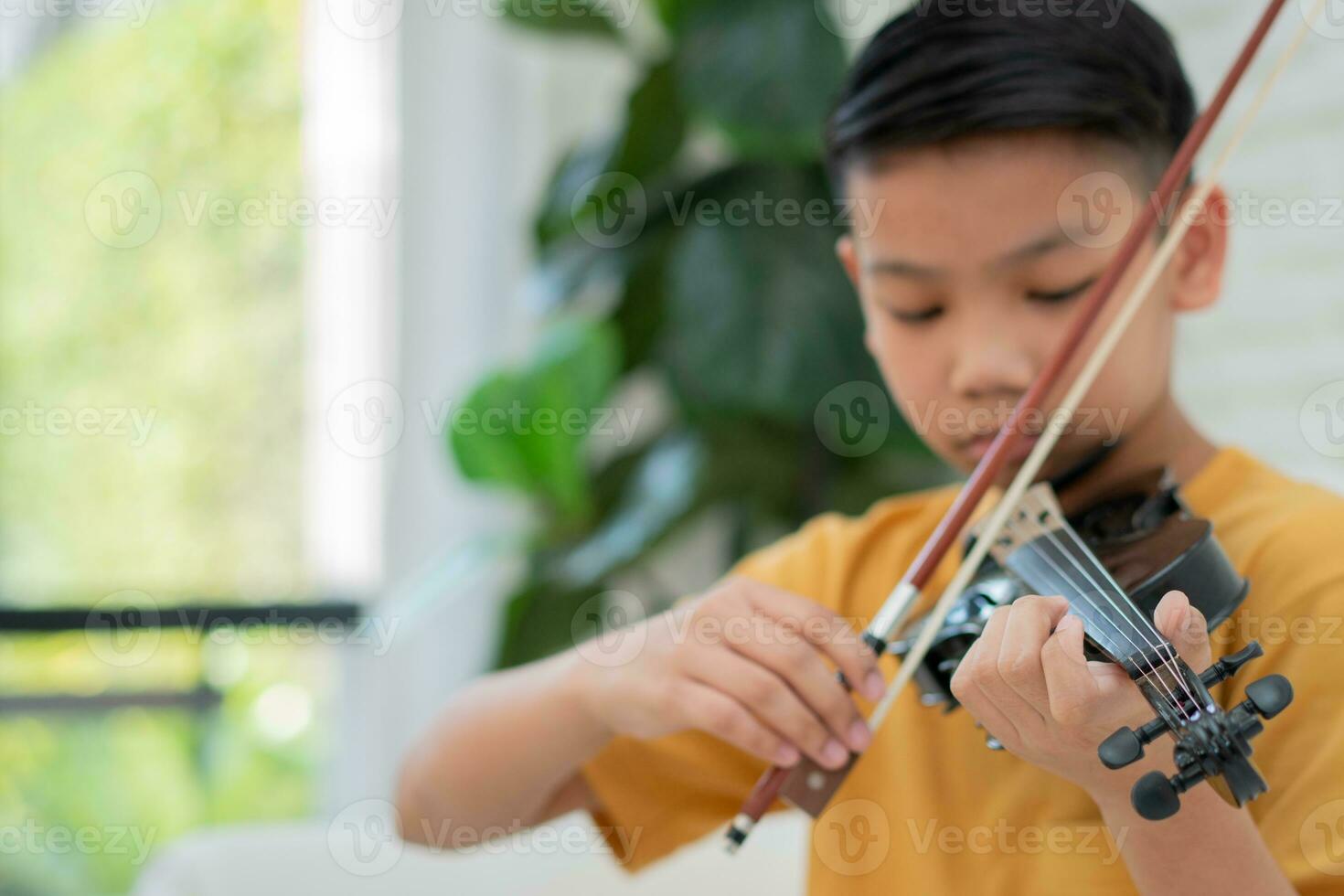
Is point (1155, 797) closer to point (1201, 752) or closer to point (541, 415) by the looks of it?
point (1201, 752)

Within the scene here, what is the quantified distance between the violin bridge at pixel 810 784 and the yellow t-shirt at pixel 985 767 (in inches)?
4.9

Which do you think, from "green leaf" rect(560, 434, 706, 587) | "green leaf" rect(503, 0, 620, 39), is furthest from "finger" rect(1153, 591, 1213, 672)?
"green leaf" rect(503, 0, 620, 39)

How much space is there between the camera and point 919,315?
0.71 metres

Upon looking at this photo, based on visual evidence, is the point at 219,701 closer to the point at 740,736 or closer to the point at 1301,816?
the point at 740,736

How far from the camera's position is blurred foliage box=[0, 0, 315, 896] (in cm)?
211

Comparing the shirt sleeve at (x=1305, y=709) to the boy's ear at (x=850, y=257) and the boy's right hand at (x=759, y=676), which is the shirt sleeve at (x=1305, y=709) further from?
the boy's ear at (x=850, y=257)

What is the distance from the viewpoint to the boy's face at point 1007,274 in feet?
2.16

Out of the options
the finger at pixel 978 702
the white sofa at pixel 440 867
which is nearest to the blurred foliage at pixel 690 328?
the white sofa at pixel 440 867

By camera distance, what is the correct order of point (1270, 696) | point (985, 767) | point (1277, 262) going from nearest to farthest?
point (1270, 696), point (985, 767), point (1277, 262)

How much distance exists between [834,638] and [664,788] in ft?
0.98

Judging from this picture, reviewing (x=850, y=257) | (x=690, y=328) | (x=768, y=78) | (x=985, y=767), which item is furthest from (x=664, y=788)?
(x=768, y=78)

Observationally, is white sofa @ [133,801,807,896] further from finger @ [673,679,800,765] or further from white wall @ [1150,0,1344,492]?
white wall @ [1150,0,1344,492]

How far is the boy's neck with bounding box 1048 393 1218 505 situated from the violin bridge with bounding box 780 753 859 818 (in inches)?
8.2

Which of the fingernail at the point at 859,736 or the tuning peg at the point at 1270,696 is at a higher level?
the tuning peg at the point at 1270,696
